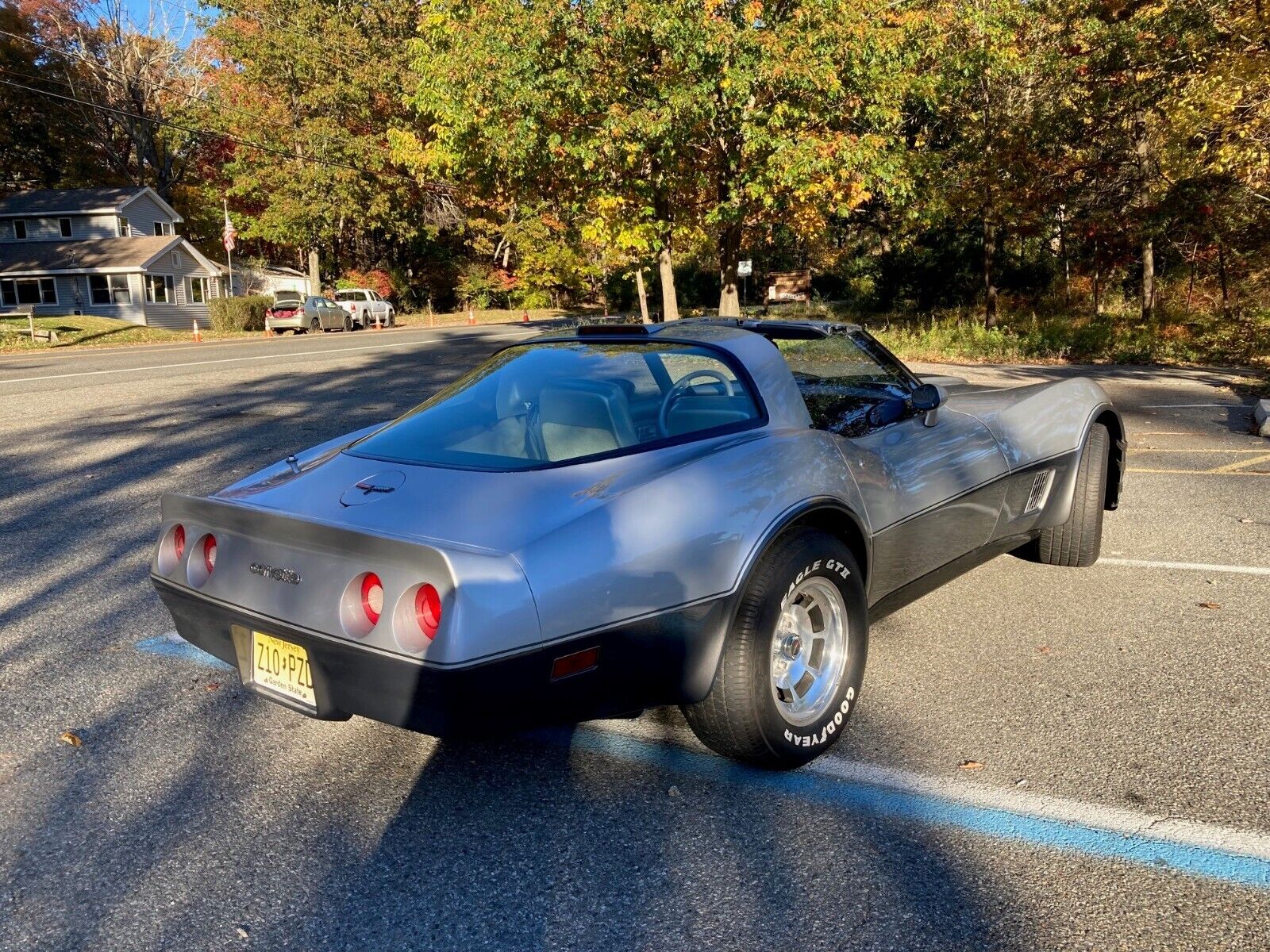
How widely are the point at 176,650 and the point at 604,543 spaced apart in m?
2.58

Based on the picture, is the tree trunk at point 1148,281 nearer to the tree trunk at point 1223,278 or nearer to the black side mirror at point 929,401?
the tree trunk at point 1223,278

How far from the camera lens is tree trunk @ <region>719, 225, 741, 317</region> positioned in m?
17.4

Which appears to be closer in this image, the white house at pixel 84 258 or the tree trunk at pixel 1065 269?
the tree trunk at pixel 1065 269

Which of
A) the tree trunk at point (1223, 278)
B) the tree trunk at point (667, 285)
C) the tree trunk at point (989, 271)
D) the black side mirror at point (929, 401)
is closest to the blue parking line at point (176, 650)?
the black side mirror at point (929, 401)

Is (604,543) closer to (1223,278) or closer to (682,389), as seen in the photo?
(682,389)

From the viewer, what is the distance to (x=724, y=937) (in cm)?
231

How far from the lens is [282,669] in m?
2.84

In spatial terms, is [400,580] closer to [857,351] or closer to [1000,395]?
[857,351]

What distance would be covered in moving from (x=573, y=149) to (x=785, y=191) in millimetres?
3620

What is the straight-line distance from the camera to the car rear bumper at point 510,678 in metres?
2.47

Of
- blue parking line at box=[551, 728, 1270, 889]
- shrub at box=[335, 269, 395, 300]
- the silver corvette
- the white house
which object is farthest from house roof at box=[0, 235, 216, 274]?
blue parking line at box=[551, 728, 1270, 889]

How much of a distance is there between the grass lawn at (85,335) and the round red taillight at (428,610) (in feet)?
93.1

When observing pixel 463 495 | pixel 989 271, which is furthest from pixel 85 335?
pixel 463 495

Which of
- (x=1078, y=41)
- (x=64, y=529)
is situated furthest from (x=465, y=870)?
(x=1078, y=41)
